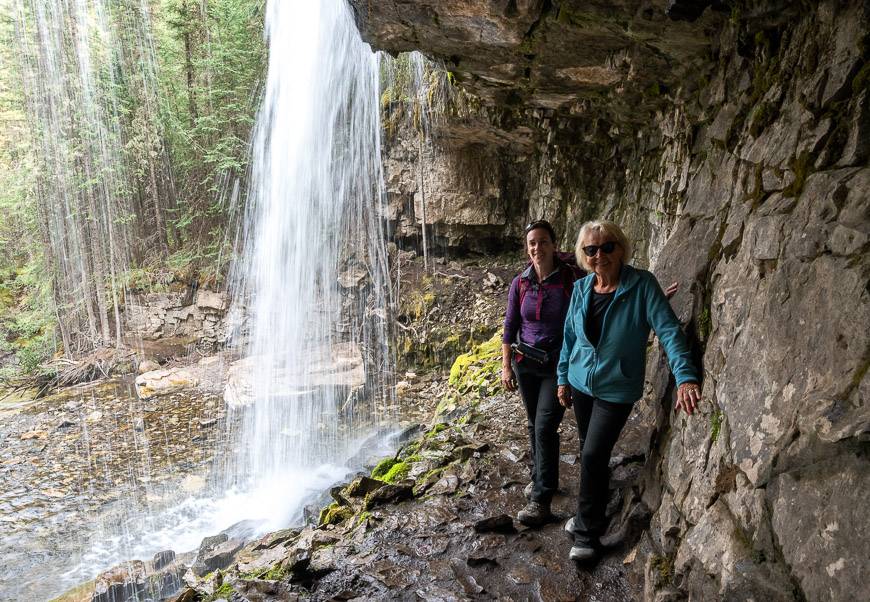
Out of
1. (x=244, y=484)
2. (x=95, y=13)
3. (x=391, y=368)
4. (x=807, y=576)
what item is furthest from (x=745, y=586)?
(x=95, y=13)

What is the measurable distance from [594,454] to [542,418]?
51 centimetres

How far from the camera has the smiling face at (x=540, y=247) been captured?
318cm

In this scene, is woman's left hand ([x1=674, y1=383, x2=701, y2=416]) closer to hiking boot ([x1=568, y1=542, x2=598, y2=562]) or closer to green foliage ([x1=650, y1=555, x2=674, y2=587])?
green foliage ([x1=650, y1=555, x2=674, y2=587])

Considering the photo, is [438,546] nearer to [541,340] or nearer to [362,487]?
[362,487]

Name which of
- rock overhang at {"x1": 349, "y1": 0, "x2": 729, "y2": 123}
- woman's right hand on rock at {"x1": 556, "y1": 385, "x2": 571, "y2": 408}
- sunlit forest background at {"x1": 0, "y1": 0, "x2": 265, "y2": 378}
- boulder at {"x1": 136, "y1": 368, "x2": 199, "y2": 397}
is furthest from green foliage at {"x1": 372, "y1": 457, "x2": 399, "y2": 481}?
sunlit forest background at {"x1": 0, "y1": 0, "x2": 265, "y2": 378}

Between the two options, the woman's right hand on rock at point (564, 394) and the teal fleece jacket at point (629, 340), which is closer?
the teal fleece jacket at point (629, 340)

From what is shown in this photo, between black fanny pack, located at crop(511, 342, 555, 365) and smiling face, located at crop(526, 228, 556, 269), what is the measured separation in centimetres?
53

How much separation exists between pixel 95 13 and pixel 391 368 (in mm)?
13888

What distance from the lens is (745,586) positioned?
1994 mm

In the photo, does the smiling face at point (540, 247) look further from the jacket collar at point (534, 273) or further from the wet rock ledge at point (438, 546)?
the wet rock ledge at point (438, 546)

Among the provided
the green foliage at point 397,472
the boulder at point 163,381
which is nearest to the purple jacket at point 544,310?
the green foliage at point 397,472

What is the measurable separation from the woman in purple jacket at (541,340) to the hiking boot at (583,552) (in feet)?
1.57

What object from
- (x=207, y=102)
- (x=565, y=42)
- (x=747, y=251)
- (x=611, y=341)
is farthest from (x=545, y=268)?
(x=207, y=102)

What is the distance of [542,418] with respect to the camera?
10.8 ft
